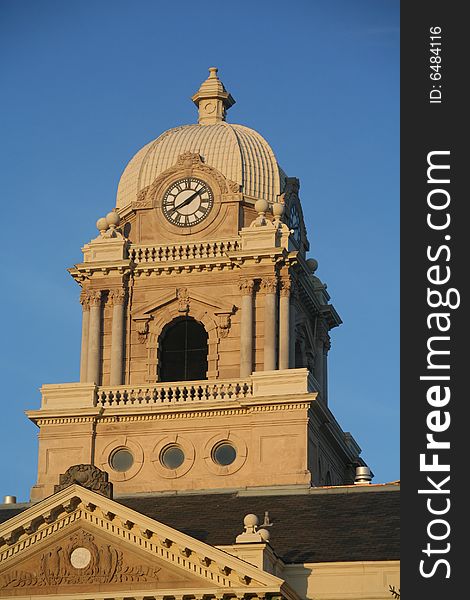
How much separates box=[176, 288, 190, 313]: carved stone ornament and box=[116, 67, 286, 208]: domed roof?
185 inches

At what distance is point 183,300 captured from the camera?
8494cm

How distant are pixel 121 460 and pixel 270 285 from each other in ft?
28.7

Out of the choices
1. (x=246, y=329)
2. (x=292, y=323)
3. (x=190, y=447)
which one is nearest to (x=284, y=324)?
(x=292, y=323)

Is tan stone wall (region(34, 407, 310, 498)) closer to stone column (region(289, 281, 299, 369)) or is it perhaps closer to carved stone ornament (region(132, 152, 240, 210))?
stone column (region(289, 281, 299, 369))

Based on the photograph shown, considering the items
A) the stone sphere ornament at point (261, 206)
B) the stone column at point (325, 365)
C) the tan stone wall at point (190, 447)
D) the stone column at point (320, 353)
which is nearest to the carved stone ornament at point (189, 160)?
the stone sphere ornament at point (261, 206)

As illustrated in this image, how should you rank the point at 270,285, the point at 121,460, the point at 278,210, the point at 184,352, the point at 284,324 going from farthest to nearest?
the point at 184,352
the point at 278,210
the point at 270,285
the point at 284,324
the point at 121,460

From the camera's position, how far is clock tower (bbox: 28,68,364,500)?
80.7 meters

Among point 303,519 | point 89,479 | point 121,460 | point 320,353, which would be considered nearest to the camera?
A: point 89,479

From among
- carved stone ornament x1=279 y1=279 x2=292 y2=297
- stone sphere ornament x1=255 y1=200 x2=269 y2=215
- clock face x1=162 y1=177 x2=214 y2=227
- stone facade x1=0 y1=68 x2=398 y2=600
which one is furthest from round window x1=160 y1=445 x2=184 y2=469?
stone sphere ornament x1=255 y1=200 x2=269 y2=215

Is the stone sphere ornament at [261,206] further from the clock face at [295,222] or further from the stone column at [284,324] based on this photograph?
the stone column at [284,324]

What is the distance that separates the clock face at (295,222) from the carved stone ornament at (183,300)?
522 cm

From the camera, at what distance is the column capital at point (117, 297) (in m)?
85.7

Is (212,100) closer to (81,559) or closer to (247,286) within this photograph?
(247,286)

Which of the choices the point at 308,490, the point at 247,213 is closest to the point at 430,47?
the point at 308,490
